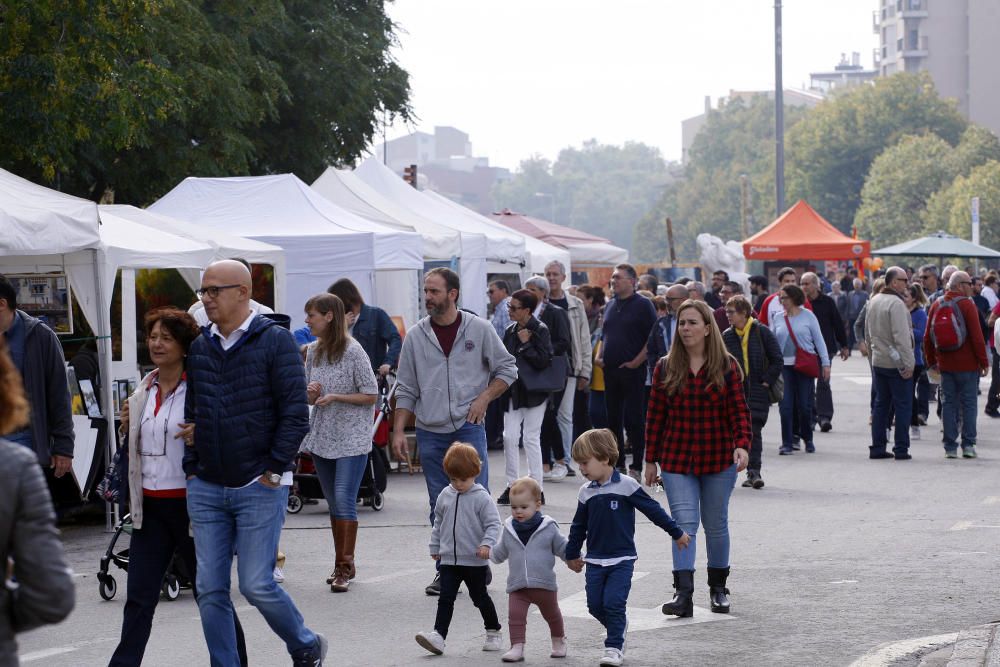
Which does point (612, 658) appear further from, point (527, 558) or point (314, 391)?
point (314, 391)

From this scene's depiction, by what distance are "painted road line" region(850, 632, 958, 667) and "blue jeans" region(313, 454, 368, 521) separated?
3066 mm

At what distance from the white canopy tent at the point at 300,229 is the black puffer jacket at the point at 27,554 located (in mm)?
13714

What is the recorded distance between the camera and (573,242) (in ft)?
108

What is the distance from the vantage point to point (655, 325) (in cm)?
1408

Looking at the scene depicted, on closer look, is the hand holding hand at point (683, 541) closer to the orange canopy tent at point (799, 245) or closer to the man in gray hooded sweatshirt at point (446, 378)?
the man in gray hooded sweatshirt at point (446, 378)

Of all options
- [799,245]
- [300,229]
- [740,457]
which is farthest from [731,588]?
[799,245]

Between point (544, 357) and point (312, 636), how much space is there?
258 inches

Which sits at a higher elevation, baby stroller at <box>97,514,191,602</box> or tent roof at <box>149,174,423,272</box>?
tent roof at <box>149,174,423,272</box>

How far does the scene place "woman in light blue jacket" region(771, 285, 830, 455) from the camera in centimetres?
1623

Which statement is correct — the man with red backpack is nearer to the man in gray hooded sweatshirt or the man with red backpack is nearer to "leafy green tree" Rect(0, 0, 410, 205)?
the man in gray hooded sweatshirt

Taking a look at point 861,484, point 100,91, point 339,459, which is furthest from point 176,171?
point 339,459

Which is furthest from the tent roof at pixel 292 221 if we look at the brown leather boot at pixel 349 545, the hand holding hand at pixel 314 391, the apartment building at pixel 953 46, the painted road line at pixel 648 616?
the apartment building at pixel 953 46

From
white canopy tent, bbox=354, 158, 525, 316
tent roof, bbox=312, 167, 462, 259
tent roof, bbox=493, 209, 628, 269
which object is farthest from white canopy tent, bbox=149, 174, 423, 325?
tent roof, bbox=493, 209, 628, 269

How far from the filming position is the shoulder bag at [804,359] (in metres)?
16.3
